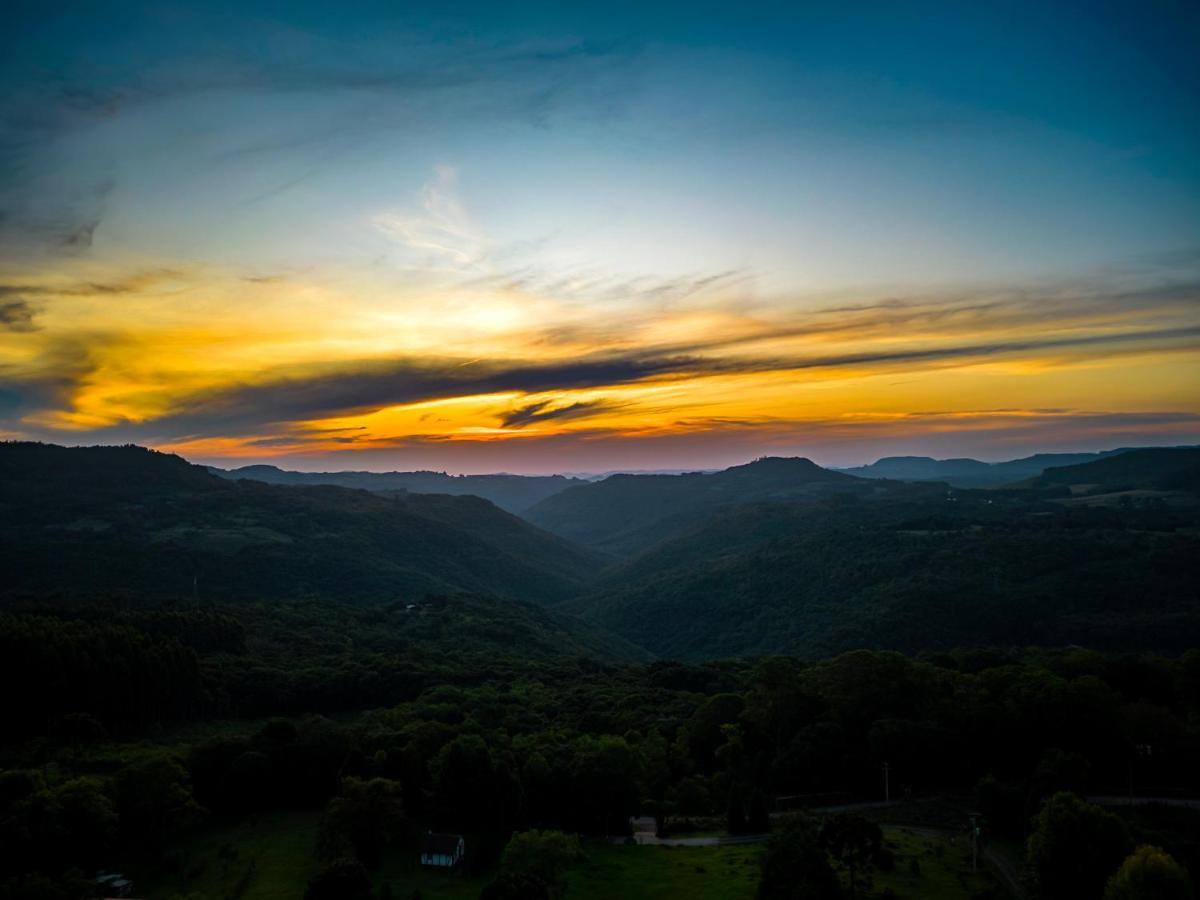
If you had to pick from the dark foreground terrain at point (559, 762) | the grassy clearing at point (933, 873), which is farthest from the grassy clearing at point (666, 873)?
the grassy clearing at point (933, 873)

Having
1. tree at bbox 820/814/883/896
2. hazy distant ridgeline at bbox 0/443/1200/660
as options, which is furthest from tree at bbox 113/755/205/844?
hazy distant ridgeline at bbox 0/443/1200/660

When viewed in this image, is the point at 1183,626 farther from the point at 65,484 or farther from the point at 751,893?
the point at 65,484

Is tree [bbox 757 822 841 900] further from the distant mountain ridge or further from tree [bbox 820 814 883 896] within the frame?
the distant mountain ridge

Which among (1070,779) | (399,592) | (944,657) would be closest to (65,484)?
(399,592)

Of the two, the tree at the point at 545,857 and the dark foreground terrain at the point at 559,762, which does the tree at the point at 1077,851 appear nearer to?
the dark foreground terrain at the point at 559,762

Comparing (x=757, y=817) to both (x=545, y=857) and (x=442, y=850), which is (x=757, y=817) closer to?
(x=545, y=857)

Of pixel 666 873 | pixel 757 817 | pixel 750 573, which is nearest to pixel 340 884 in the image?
pixel 666 873
